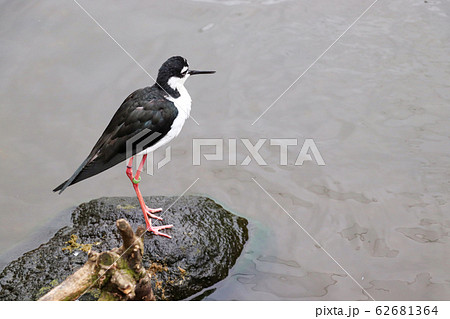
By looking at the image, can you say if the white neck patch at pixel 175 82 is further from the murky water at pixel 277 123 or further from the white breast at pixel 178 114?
the murky water at pixel 277 123

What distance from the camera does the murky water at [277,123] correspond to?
18.6ft

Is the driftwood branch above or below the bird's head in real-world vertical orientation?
below

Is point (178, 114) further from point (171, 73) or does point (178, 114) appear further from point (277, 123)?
point (277, 123)

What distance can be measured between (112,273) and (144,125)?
1538 mm

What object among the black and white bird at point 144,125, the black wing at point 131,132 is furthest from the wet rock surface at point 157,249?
the black wing at point 131,132

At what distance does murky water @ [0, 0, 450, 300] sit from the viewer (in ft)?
18.6

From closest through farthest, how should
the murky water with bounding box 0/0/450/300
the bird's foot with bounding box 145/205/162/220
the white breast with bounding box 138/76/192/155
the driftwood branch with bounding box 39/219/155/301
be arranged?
the driftwood branch with bounding box 39/219/155/301 < the white breast with bounding box 138/76/192/155 < the bird's foot with bounding box 145/205/162/220 < the murky water with bounding box 0/0/450/300

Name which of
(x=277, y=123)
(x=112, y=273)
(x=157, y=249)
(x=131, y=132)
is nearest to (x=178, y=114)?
(x=131, y=132)

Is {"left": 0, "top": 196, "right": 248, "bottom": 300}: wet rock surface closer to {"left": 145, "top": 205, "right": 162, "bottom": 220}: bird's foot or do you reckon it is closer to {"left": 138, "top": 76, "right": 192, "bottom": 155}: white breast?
{"left": 145, "top": 205, "right": 162, "bottom": 220}: bird's foot

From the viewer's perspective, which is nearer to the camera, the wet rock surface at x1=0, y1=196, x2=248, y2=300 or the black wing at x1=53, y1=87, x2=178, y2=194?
the wet rock surface at x1=0, y1=196, x2=248, y2=300

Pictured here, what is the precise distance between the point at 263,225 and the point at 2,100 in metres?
4.33

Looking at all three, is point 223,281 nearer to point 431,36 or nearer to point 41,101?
point 41,101

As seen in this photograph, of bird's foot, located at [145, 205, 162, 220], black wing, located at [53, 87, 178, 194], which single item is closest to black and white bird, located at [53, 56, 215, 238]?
black wing, located at [53, 87, 178, 194]

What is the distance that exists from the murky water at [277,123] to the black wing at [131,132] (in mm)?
1356
